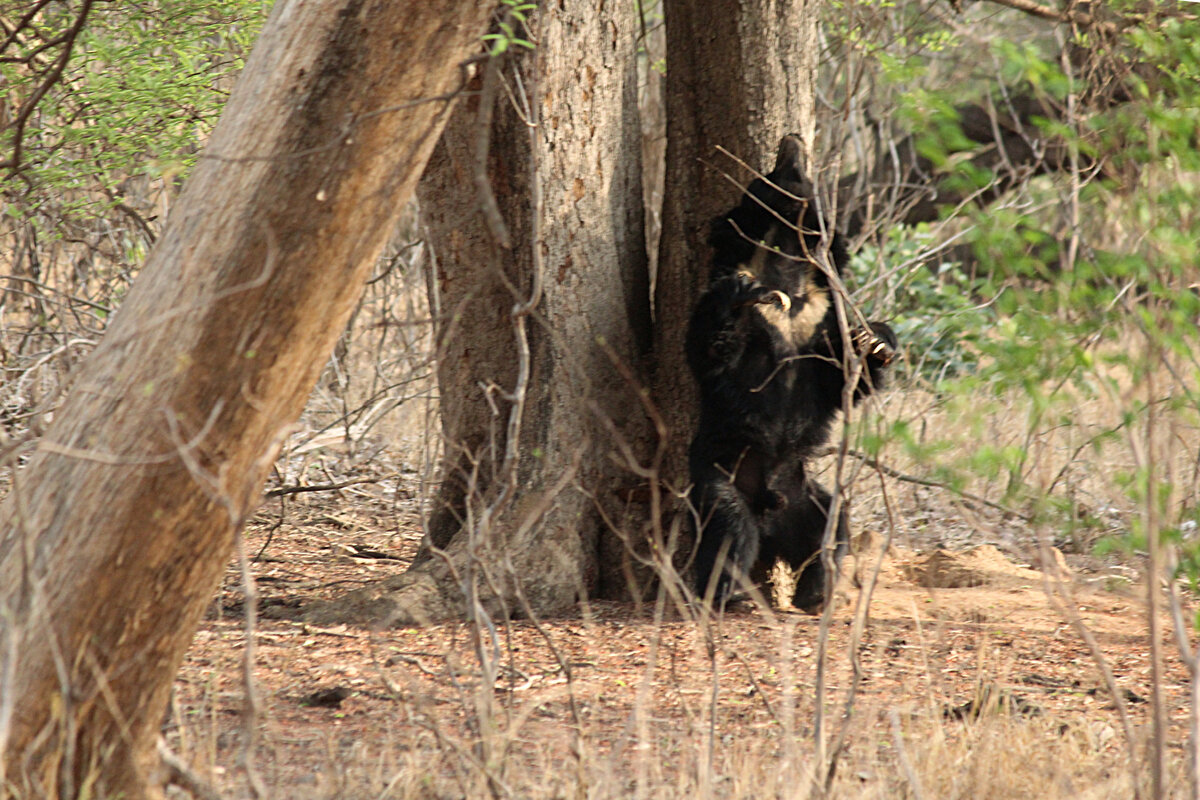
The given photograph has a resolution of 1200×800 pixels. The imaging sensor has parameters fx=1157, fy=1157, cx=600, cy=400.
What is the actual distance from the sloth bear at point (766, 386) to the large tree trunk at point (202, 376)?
6.92 ft

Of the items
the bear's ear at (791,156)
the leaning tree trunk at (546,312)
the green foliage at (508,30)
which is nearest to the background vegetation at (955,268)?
the bear's ear at (791,156)

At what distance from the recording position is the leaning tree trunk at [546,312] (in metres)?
4.37

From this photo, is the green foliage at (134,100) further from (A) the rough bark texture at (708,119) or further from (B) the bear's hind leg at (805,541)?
(B) the bear's hind leg at (805,541)

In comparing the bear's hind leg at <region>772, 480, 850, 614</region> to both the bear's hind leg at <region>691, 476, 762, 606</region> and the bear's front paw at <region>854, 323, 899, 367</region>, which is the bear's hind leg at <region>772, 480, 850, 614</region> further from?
the bear's front paw at <region>854, 323, 899, 367</region>

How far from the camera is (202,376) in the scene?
246 centimetres

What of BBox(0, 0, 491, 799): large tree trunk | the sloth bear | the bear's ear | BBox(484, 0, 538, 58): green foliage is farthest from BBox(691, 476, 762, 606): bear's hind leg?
BBox(0, 0, 491, 799): large tree trunk

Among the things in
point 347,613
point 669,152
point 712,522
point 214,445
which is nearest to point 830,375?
point 712,522

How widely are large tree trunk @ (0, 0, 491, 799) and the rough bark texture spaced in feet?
6.76

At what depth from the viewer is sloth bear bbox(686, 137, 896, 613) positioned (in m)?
4.56

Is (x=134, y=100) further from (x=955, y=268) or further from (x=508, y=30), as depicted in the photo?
(x=955, y=268)

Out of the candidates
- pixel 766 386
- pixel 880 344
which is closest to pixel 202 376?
pixel 766 386

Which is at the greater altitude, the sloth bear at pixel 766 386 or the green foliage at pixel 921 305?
the green foliage at pixel 921 305

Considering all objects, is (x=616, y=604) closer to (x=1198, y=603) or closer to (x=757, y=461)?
(x=757, y=461)

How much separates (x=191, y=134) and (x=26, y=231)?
194cm
